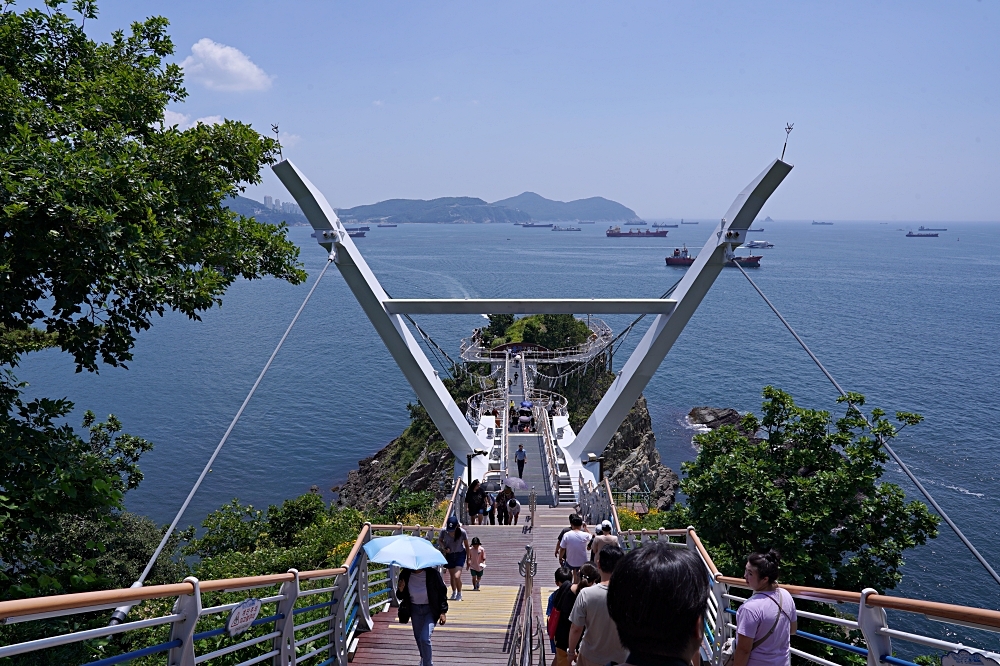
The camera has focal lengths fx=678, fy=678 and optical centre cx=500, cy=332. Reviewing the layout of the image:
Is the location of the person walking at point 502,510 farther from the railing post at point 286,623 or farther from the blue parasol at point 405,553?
the railing post at point 286,623

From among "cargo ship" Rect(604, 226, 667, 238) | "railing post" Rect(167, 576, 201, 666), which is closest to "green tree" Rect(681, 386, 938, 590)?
"railing post" Rect(167, 576, 201, 666)

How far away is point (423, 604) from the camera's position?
→ 5457 millimetres

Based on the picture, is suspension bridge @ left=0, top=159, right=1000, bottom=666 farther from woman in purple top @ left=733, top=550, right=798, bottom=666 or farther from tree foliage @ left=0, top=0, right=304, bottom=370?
tree foliage @ left=0, top=0, right=304, bottom=370

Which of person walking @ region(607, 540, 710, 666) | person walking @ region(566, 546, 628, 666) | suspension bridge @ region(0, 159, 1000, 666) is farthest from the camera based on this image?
person walking @ region(566, 546, 628, 666)

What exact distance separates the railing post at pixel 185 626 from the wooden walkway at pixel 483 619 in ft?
8.77

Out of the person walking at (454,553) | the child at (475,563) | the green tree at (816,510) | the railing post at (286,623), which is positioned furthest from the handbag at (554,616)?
the green tree at (816,510)

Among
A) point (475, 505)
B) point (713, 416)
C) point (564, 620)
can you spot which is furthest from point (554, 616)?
point (713, 416)

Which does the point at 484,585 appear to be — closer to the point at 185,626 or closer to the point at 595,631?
the point at 595,631

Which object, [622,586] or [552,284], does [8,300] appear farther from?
[552,284]

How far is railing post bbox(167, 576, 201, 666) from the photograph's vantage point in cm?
327

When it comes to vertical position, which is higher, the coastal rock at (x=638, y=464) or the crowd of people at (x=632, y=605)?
the crowd of people at (x=632, y=605)

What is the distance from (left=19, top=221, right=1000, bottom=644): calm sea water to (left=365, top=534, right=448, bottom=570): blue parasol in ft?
72.4

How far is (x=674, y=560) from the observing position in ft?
6.55

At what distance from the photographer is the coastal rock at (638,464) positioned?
3216 cm
